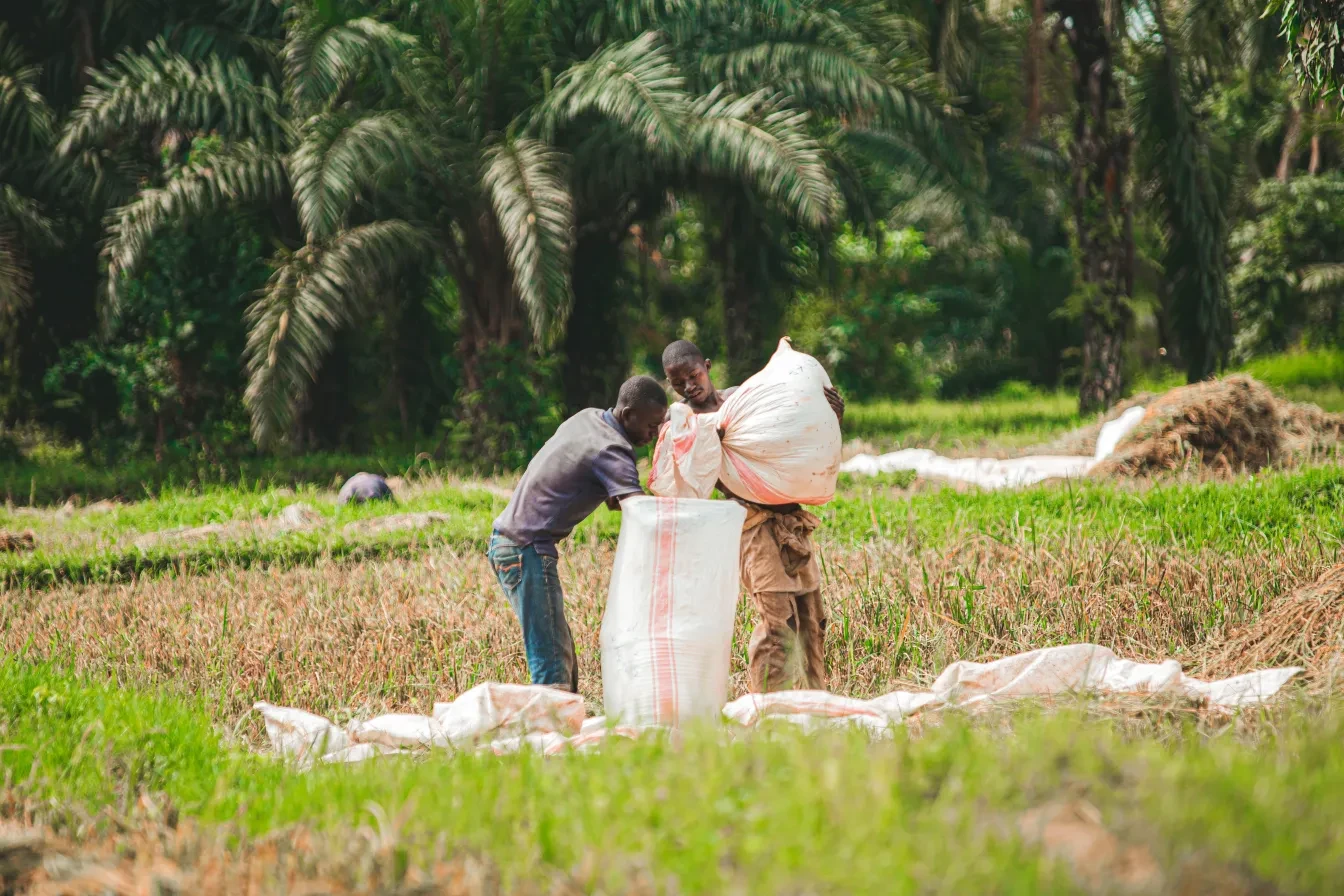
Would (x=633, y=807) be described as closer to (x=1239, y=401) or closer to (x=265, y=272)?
(x=1239, y=401)

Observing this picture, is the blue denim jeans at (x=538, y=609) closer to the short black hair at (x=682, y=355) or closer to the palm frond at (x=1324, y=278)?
the short black hair at (x=682, y=355)

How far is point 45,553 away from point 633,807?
699 cm

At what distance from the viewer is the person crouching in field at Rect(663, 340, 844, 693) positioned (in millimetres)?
5000

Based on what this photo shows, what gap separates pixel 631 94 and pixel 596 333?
449 cm

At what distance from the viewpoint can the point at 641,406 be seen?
4730 millimetres

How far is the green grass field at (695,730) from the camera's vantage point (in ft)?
7.93

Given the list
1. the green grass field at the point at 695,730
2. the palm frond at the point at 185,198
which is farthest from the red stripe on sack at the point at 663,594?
the palm frond at the point at 185,198

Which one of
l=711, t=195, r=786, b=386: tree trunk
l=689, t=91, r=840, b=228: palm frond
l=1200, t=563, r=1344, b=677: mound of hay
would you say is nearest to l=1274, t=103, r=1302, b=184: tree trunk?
l=711, t=195, r=786, b=386: tree trunk

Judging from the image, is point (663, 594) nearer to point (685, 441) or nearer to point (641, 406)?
point (685, 441)

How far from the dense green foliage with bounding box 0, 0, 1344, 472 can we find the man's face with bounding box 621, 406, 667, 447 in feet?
21.4

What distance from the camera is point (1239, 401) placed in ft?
33.1

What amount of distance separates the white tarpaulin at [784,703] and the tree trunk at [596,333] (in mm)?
10906

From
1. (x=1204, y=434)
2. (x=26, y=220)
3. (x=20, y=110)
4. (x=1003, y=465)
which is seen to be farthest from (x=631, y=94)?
(x=20, y=110)

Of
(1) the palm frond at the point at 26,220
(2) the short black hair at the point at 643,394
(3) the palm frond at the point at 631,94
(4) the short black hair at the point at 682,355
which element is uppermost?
(3) the palm frond at the point at 631,94
